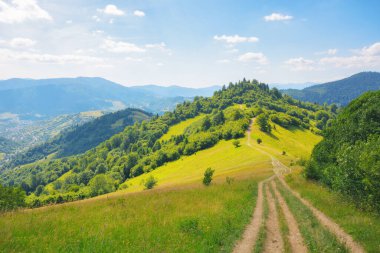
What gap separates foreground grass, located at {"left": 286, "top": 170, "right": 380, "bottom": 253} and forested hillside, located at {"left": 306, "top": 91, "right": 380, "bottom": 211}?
43.6 inches

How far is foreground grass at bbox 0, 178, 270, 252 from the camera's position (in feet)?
34.7

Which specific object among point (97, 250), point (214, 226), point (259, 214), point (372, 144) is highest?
point (372, 144)

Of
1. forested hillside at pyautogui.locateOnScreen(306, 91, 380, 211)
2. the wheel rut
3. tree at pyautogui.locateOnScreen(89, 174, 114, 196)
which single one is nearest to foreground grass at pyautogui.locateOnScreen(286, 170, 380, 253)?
the wheel rut

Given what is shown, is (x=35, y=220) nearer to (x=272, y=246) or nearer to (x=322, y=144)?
(x=272, y=246)

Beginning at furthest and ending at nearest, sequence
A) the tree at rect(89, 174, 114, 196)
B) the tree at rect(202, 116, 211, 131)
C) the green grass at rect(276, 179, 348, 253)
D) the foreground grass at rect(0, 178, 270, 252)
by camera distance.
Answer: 1. the tree at rect(202, 116, 211, 131)
2. the tree at rect(89, 174, 114, 196)
3. the green grass at rect(276, 179, 348, 253)
4. the foreground grass at rect(0, 178, 270, 252)

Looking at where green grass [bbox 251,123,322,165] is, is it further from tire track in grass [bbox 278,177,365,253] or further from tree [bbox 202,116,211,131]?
tire track in grass [bbox 278,177,365,253]

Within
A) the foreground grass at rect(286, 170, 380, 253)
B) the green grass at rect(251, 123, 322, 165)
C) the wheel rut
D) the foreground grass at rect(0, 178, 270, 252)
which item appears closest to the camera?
the foreground grass at rect(0, 178, 270, 252)

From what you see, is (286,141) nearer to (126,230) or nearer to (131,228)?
(131,228)

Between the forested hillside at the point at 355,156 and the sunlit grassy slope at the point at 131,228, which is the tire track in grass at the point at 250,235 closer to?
the sunlit grassy slope at the point at 131,228

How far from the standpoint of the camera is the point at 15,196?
4700 cm

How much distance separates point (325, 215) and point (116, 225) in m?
15.3

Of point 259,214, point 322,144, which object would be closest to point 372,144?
point 259,214

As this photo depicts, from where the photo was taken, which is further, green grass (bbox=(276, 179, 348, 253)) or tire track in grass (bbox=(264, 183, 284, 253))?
tire track in grass (bbox=(264, 183, 284, 253))

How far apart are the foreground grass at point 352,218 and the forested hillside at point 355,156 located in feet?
3.63
